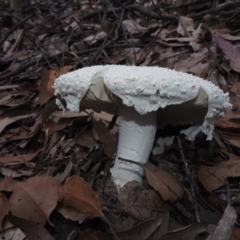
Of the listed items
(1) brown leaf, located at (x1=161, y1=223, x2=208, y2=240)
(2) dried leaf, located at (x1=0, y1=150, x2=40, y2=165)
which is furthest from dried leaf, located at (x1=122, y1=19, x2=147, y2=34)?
(1) brown leaf, located at (x1=161, y1=223, x2=208, y2=240)

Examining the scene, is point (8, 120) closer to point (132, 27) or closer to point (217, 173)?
point (217, 173)

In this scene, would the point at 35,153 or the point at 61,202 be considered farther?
the point at 35,153

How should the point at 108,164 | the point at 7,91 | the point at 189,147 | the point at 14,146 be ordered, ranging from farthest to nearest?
the point at 7,91 → the point at 14,146 → the point at 189,147 → the point at 108,164

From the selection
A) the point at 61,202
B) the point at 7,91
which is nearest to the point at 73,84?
the point at 61,202

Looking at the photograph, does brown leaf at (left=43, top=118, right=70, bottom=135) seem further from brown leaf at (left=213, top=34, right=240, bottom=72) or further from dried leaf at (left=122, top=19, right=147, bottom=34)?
dried leaf at (left=122, top=19, right=147, bottom=34)

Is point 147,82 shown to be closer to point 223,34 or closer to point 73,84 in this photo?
point 73,84

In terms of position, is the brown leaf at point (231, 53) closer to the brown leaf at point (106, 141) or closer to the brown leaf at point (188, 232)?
the brown leaf at point (106, 141)
